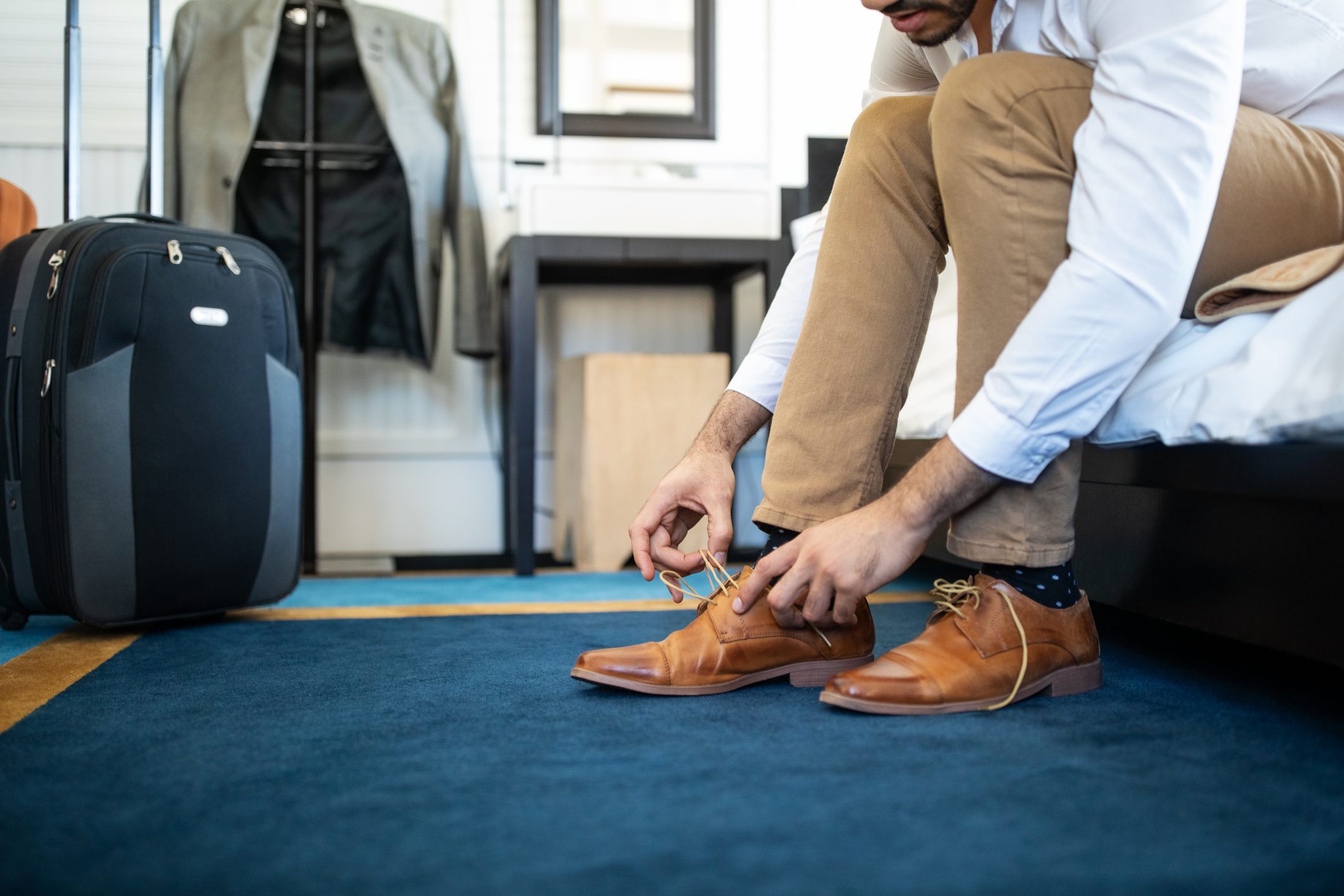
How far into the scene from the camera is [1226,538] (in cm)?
77

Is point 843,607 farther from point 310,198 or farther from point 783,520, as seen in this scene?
point 310,198

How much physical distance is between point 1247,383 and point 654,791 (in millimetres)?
466

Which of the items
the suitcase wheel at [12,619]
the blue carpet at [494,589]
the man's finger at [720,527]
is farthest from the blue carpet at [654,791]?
the blue carpet at [494,589]

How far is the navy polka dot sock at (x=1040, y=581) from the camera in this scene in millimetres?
750

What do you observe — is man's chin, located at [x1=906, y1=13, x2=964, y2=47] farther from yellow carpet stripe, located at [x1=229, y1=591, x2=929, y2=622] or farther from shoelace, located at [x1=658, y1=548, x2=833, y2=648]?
yellow carpet stripe, located at [x1=229, y1=591, x2=929, y2=622]

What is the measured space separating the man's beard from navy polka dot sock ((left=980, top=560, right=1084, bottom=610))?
17.8 inches

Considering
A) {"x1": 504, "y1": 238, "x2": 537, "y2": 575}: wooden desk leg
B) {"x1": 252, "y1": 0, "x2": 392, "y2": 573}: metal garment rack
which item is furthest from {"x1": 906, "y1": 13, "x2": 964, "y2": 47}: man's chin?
{"x1": 252, "y1": 0, "x2": 392, "y2": 573}: metal garment rack

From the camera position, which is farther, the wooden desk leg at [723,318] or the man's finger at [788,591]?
the wooden desk leg at [723,318]

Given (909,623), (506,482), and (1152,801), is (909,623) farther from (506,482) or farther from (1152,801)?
(506,482)

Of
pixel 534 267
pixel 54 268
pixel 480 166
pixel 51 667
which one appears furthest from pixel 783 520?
pixel 480 166

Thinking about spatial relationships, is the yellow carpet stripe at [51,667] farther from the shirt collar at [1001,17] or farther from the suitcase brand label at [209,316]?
the shirt collar at [1001,17]

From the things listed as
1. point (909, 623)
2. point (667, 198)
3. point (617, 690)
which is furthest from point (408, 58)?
point (617, 690)

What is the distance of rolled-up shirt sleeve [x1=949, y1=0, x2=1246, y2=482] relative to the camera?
2.23ft

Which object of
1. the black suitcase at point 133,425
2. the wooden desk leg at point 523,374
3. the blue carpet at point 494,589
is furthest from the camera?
the wooden desk leg at point 523,374
